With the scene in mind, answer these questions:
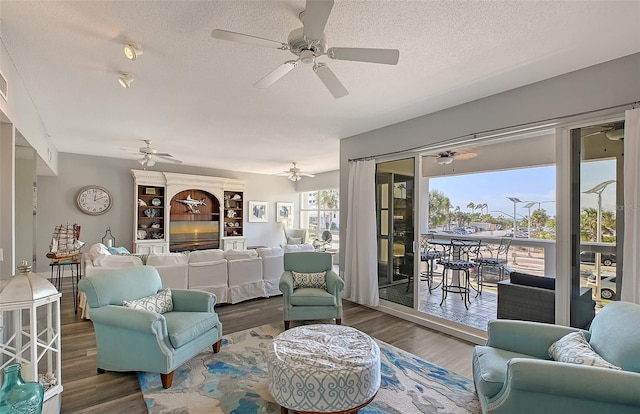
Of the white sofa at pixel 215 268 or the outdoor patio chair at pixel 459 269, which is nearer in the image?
the white sofa at pixel 215 268

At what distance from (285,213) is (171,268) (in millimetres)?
5753

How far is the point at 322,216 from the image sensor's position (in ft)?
30.9

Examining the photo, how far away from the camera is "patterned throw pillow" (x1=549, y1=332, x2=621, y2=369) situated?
5.34 feet

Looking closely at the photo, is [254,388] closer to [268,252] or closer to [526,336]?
[526,336]

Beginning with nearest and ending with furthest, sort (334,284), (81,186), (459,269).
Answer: (334,284), (459,269), (81,186)

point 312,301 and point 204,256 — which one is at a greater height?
point 204,256

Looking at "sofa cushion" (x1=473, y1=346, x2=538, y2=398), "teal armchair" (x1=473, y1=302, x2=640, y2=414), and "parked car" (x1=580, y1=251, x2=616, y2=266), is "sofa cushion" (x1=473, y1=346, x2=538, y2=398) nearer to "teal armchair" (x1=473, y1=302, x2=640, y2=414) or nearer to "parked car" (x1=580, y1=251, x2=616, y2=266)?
"teal armchair" (x1=473, y1=302, x2=640, y2=414)

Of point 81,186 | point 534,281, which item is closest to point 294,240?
point 81,186

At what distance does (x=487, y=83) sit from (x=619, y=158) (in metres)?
1.26

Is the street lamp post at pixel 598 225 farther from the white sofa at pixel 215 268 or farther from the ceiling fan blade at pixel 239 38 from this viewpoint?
the white sofa at pixel 215 268

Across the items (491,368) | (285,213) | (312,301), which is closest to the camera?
(491,368)

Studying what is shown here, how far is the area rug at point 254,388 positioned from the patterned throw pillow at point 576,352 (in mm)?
720

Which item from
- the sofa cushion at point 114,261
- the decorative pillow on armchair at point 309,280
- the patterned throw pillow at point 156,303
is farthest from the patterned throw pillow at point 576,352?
the sofa cushion at point 114,261

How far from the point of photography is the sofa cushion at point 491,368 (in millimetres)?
1720
